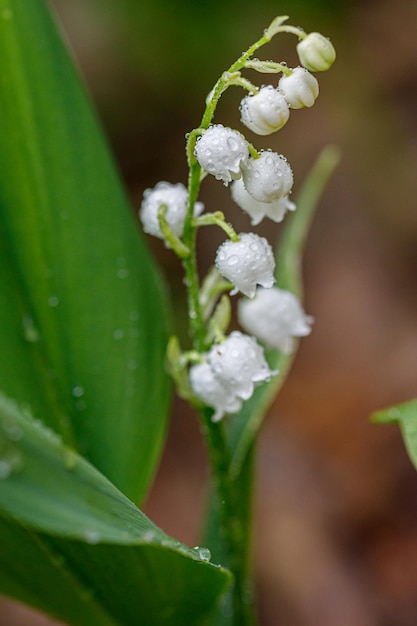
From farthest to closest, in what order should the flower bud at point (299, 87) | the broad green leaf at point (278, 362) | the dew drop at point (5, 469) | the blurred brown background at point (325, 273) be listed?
1. the blurred brown background at point (325, 273)
2. the broad green leaf at point (278, 362)
3. the flower bud at point (299, 87)
4. the dew drop at point (5, 469)

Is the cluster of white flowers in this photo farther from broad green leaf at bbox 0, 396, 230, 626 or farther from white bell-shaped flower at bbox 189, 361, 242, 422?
broad green leaf at bbox 0, 396, 230, 626

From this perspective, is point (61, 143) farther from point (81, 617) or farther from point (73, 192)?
point (81, 617)

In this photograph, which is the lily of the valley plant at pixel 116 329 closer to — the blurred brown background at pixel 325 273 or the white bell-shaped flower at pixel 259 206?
the white bell-shaped flower at pixel 259 206

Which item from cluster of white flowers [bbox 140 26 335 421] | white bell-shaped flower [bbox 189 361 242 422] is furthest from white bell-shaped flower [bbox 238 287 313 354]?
white bell-shaped flower [bbox 189 361 242 422]

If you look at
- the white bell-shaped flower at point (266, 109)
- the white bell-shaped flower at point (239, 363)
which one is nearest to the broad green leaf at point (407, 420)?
the white bell-shaped flower at point (239, 363)

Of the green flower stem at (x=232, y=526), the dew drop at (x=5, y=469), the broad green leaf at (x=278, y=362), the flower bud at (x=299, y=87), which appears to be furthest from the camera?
the broad green leaf at (x=278, y=362)

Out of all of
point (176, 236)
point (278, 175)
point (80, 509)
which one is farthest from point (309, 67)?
point (80, 509)

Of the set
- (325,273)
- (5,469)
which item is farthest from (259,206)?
(325,273)
